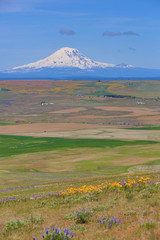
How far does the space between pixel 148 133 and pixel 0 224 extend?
101 meters

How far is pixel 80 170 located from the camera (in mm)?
56812

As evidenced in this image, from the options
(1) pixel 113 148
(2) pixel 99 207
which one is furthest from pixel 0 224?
(1) pixel 113 148

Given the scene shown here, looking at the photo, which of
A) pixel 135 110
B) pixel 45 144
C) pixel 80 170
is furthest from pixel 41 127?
pixel 80 170

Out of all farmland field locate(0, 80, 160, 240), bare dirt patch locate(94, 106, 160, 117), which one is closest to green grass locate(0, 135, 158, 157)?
farmland field locate(0, 80, 160, 240)

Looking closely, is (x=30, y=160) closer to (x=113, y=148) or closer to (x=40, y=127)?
(x=113, y=148)

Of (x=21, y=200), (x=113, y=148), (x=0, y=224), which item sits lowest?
(x=113, y=148)

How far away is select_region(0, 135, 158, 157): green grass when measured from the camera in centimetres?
8480

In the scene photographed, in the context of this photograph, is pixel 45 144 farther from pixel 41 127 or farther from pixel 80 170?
pixel 80 170

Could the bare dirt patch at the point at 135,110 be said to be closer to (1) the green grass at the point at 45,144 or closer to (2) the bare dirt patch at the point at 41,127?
(2) the bare dirt patch at the point at 41,127

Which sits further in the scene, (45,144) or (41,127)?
(41,127)

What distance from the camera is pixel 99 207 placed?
572 inches

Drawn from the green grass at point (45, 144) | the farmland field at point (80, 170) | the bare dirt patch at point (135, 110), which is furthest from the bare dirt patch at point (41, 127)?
the bare dirt patch at point (135, 110)

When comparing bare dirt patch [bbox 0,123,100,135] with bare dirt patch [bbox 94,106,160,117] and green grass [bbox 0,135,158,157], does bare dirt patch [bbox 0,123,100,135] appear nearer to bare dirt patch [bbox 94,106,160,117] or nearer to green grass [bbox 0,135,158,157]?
green grass [bbox 0,135,158,157]

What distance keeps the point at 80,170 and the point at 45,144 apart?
124ft
